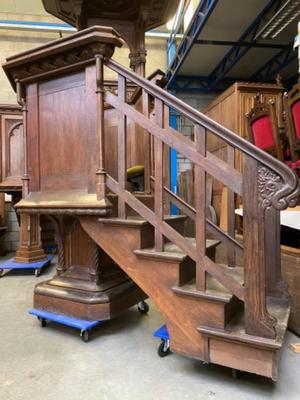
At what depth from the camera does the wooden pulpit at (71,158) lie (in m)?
1.88

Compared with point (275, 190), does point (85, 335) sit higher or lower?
lower

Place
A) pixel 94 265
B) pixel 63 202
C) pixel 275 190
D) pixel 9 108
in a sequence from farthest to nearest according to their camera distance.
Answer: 1. pixel 9 108
2. pixel 94 265
3. pixel 63 202
4. pixel 275 190

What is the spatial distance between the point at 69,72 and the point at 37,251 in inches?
119

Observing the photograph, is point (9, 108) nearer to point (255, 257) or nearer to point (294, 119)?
point (294, 119)

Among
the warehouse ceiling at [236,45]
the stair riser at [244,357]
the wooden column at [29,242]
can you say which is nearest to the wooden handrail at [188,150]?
the stair riser at [244,357]

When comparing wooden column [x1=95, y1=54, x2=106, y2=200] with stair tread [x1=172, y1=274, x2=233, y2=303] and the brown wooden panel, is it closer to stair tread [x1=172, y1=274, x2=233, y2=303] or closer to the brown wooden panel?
the brown wooden panel

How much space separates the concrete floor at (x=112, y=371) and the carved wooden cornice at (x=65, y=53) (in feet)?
6.07

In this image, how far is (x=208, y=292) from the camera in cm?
156

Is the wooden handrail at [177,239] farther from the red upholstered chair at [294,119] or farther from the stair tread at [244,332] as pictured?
the red upholstered chair at [294,119]

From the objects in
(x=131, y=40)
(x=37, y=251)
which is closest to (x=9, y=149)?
(x=37, y=251)

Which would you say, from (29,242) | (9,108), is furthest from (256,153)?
(9,108)

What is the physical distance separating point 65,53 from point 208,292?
5.56 ft

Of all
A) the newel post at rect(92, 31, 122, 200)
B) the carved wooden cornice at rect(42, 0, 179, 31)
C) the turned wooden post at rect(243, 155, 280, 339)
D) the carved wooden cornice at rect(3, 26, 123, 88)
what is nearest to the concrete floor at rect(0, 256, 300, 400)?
the turned wooden post at rect(243, 155, 280, 339)

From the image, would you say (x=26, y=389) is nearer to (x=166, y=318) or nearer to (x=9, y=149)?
(x=166, y=318)
